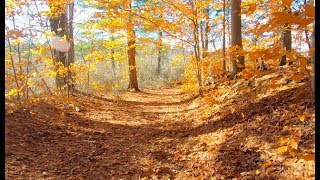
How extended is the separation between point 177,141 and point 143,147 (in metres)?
0.80

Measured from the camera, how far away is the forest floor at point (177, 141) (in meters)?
4.09

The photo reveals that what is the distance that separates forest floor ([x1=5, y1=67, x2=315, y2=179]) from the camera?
409cm

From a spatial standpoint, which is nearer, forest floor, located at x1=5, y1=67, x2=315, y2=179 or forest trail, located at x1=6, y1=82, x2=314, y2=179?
forest floor, located at x1=5, y1=67, x2=315, y2=179

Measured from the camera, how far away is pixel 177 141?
6.05 metres

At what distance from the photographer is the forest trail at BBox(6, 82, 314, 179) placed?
420 cm

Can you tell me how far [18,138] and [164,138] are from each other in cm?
305

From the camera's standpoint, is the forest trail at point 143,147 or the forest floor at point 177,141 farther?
the forest trail at point 143,147

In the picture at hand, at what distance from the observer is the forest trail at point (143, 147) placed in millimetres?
4199

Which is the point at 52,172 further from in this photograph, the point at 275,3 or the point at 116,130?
the point at 275,3

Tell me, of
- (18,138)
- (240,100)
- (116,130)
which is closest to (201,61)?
(240,100)

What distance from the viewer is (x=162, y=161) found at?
4.98 metres

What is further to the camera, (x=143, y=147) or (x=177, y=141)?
(x=177, y=141)

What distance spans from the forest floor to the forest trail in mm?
13

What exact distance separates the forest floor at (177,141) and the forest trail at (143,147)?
0.01 meters
